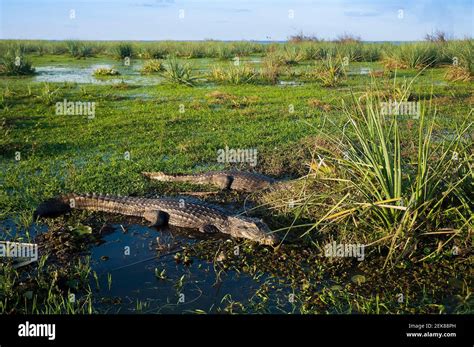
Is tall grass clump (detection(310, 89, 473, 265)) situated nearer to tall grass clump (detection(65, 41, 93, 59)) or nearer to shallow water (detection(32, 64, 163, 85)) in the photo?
shallow water (detection(32, 64, 163, 85))

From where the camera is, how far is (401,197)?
4059 millimetres

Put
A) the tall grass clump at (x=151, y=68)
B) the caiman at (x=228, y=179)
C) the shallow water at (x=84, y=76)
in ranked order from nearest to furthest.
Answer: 1. the caiman at (x=228, y=179)
2. the shallow water at (x=84, y=76)
3. the tall grass clump at (x=151, y=68)

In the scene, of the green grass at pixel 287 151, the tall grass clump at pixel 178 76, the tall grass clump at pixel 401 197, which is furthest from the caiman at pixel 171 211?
the tall grass clump at pixel 178 76

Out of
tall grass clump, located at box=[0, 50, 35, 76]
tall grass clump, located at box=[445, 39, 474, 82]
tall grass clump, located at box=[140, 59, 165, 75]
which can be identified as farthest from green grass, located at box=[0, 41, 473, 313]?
tall grass clump, located at box=[140, 59, 165, 75]

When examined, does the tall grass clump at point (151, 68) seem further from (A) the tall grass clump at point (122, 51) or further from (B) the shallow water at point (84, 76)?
(A) the tall grass clump at point (122, 51)

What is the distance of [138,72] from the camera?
58.5ft

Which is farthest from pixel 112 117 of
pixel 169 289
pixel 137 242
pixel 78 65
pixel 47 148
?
pixel 78 65

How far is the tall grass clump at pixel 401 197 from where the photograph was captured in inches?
163

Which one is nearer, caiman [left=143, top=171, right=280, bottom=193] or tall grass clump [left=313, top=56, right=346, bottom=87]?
caiman [left=143, top=171, right=280, bottom=193]

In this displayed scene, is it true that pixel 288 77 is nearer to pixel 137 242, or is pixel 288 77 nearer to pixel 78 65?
pixel 78 65

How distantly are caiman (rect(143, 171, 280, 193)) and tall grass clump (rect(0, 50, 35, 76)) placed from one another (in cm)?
1108

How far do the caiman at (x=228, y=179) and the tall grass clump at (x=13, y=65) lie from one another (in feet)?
36.4

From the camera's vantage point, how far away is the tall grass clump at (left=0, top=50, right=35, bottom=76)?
15383 mm

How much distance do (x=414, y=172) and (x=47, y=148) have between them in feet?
19.0
